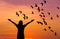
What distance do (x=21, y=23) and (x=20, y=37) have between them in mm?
1656

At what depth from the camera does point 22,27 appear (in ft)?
27.3

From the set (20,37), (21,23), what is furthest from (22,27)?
(20,37)

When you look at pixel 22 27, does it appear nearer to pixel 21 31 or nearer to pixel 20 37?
pixel 21 31

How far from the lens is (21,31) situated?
27.9ft

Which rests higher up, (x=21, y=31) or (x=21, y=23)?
(x=21, y=23)

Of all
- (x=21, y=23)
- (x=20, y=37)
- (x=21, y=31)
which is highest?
(x=21, y=23)

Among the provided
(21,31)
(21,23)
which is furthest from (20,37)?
(21,23)

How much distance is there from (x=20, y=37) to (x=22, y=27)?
3.91 feet

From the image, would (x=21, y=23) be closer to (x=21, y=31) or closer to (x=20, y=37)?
(x=21, y=31)

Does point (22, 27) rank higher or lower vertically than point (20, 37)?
higher

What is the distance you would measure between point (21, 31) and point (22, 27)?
513mm

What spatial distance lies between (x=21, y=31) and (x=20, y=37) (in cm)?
69

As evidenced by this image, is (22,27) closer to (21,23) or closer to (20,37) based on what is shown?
(21,23)

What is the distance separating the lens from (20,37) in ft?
28.1
